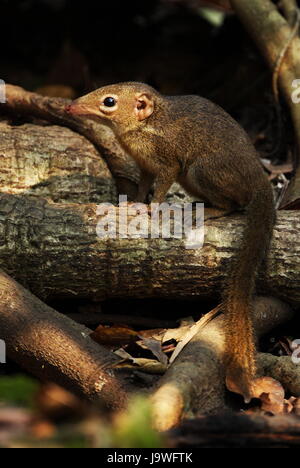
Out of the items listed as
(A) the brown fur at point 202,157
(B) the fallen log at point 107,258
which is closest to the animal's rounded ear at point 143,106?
(A) the brown fur at point 202,157

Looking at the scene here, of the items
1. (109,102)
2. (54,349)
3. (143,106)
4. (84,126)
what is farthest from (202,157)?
(54,349)

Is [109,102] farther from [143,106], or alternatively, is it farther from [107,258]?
[107,258]

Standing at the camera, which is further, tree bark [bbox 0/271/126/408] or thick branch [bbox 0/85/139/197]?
thick branch [bbox 0/85/139/197]

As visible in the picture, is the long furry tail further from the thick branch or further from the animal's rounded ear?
the thick branch

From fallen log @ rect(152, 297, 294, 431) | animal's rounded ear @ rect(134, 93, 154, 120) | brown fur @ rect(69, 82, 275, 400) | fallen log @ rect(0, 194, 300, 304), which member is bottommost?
fallen log @ rect(152, 297, 294, 431)

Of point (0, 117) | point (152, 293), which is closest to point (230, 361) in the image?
point (152, 293)

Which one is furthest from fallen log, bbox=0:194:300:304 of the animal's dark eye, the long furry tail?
the animal's dark eye
